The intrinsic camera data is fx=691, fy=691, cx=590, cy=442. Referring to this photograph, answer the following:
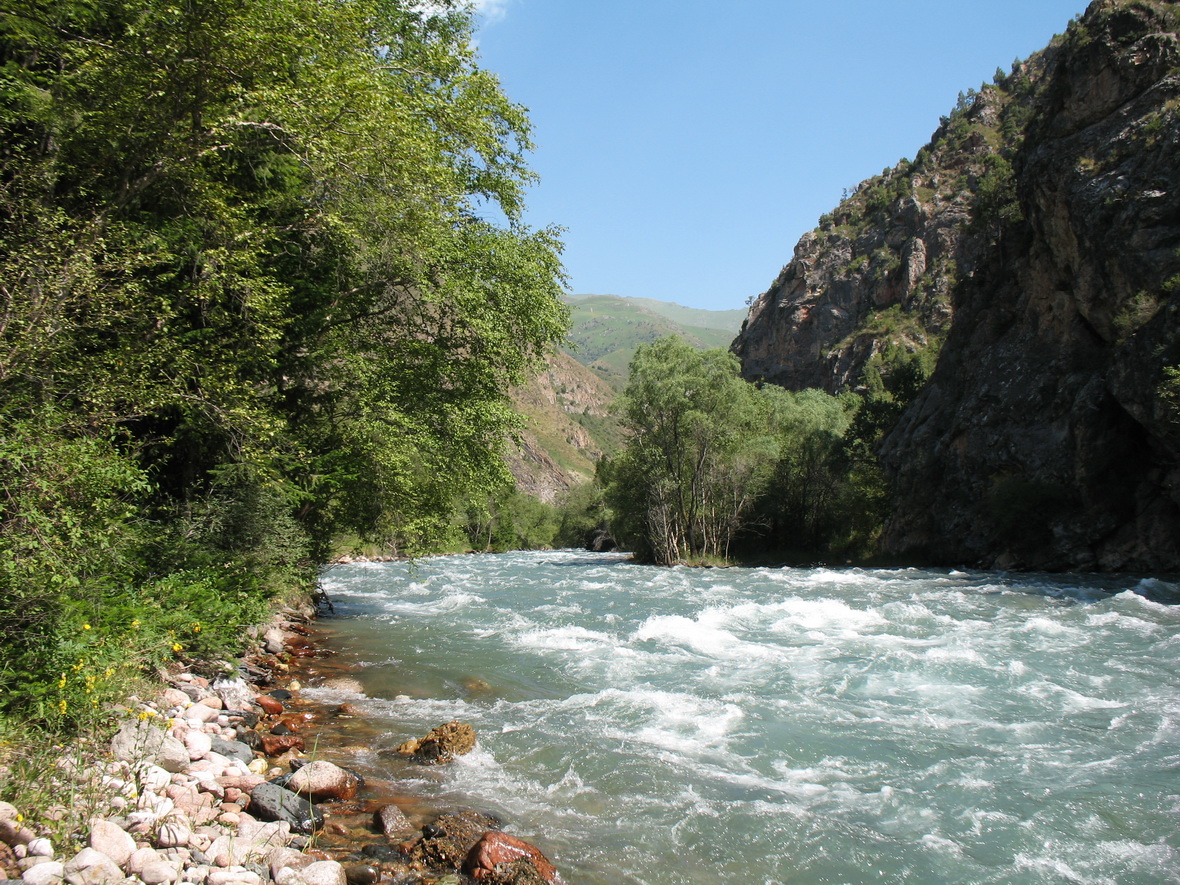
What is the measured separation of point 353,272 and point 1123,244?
96.4 feet

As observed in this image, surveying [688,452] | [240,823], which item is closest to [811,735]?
[240,823]

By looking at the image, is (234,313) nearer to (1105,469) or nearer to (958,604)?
(958,604)

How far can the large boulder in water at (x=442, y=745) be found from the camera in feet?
24.4

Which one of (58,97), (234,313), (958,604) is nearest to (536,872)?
(234,313)

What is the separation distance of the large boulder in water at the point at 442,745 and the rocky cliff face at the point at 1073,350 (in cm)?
2514

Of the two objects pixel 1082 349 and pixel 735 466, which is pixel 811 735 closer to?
pixel 1082 349

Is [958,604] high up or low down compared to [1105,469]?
down

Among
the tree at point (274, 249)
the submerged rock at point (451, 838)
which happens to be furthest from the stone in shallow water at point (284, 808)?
the tree at point (274, 249)

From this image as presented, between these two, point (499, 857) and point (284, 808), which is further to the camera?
point (284, 808)

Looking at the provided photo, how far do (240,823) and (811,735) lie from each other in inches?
253

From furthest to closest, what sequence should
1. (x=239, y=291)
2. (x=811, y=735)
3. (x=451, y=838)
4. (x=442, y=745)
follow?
(x=239, y=291), (x=811, y=735), (x=442, y=745), (x=451, y=838)

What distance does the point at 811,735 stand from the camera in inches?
337

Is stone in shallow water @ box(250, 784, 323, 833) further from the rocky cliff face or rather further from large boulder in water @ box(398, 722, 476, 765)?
the rocky cliff face

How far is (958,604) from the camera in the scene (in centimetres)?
1853
